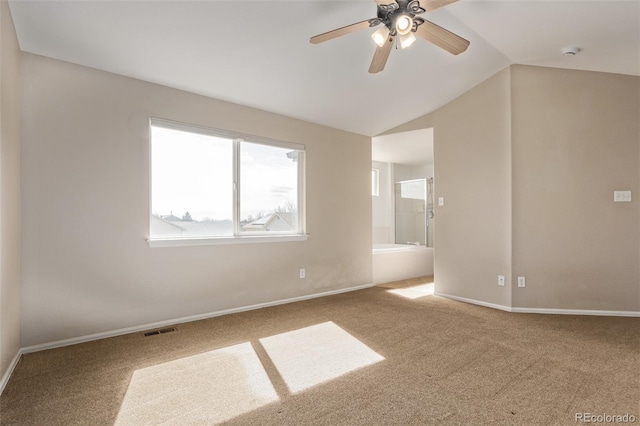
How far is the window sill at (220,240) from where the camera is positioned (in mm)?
3073

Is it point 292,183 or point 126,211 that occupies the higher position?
point 292,183

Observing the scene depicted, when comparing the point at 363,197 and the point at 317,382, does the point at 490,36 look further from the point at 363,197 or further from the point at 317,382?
the point at 317,382

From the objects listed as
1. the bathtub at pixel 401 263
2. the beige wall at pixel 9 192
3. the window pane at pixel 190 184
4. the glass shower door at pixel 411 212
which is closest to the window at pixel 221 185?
the window pane at pixel 190 184

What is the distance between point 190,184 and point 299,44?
1.73 m

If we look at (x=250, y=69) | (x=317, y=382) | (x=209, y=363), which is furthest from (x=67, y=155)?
(x=317, y=382)

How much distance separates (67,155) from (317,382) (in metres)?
2.64

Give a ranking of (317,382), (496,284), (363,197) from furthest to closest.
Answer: (363,197), (496,284), (317,382)

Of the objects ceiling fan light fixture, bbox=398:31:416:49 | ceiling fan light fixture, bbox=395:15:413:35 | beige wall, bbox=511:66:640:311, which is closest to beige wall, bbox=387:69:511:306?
beige wall, bbox=511:66:640:311

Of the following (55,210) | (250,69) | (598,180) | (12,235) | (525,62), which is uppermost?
(525,62)

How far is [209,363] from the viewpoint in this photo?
7.63 feet

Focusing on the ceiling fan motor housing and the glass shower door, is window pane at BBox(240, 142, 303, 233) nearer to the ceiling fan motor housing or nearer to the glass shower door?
the ceiling fan motor housing

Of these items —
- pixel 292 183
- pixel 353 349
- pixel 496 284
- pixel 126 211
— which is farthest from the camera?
pixel 292 183

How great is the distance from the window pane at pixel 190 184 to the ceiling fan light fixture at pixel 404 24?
226 centimetres

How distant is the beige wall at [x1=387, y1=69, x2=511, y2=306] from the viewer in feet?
12.2
